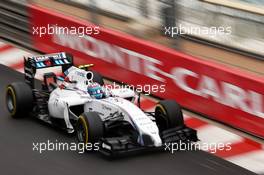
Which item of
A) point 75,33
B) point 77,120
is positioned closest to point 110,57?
point 75,33

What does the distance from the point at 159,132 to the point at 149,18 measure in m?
2.28

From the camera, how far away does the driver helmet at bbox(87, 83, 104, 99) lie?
9336 millimetres

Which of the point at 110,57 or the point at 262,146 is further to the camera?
the point at 110,57

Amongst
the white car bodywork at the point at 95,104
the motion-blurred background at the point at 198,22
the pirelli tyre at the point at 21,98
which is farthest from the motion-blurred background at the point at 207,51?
the pirelli tyre at the point at 21,98

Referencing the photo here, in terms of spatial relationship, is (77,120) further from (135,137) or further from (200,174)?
(200,174)

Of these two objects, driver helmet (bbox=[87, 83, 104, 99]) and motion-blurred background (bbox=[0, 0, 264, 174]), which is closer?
motion-blurred background (bbox=[0, 0, 264, 174])

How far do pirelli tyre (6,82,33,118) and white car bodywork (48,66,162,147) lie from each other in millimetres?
360

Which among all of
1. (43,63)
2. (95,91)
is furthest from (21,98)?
(95,91)

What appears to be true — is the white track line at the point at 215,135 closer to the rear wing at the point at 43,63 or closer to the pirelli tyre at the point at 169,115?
the pirelli tyre at the point at 169,115

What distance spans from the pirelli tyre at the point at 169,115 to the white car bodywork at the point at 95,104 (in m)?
0.28

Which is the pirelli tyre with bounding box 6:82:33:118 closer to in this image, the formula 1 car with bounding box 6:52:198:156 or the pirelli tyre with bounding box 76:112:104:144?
the formula 1 car with bounding box 6:52:198:156

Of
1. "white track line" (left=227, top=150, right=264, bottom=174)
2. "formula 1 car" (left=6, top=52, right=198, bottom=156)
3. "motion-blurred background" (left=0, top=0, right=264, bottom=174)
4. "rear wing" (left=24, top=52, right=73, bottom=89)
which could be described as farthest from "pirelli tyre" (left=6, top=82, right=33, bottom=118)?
"white track line" (left=227, top=150, right=264, bottom=174)

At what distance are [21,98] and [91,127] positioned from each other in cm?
157

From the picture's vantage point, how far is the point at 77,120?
29.6ft
